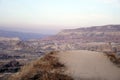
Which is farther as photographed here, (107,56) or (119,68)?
(107,56)

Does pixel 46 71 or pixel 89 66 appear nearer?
pixel 46 71

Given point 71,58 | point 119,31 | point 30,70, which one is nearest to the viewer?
point 30,70

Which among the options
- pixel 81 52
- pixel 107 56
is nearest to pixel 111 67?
pixel 107 56

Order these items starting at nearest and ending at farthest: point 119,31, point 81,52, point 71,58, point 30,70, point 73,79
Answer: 1. point 73,79
2. point 30,70
3. point 71,58
4. point 81,52
5. point 119,31

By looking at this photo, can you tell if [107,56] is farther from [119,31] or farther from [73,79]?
[119,31]
